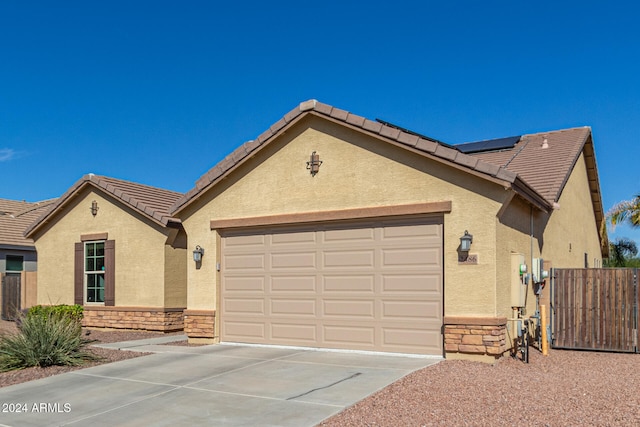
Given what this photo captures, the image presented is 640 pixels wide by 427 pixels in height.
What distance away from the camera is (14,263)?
23297mm

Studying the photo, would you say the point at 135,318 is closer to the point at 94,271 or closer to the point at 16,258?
the point at 94,271

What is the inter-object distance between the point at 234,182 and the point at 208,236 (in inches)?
53.2

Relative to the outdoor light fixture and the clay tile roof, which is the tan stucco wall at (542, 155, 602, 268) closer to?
the clay tile roof

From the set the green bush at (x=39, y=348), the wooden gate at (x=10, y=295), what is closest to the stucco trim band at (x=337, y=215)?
the green bush at (x=39, y=348)

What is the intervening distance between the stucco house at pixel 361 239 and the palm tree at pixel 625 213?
35.7 feet

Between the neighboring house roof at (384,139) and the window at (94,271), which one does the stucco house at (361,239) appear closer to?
the neighboring house roof at (384,139)

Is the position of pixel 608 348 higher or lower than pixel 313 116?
lower

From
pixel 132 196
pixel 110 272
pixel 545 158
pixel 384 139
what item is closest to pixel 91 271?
pixel 110 272

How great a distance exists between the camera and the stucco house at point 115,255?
1565 centimetres

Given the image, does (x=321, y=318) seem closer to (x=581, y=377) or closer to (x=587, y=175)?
(x=581, y=377)

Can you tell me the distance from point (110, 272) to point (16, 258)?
9.23 m

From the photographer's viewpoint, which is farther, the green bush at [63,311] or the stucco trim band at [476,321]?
the green bush at [63,311]

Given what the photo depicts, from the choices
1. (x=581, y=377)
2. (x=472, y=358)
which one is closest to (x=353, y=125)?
(x=472, y=358)

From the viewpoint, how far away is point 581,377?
913cm
